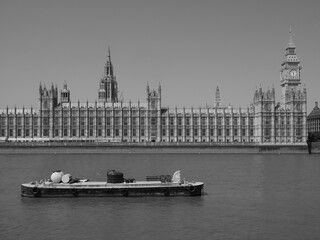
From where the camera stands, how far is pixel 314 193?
49562 mm

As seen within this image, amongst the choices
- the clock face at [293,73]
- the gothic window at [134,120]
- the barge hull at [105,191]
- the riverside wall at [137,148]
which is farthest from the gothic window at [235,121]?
the barge hull at [105,191]

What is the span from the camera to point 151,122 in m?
144

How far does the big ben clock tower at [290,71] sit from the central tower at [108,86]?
2043 inches

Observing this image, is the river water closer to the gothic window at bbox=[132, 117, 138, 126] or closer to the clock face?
the gothic window at bbox=[132, 117, 138, 126]

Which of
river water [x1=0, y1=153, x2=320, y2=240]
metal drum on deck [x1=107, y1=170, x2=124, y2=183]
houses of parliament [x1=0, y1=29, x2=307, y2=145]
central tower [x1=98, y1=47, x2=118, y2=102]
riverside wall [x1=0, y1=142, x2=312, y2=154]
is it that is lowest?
river water [x1=0, y1=153, x2=320, y2=240]

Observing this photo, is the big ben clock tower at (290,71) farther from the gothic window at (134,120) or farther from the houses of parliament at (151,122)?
the gothic window at (134,120)

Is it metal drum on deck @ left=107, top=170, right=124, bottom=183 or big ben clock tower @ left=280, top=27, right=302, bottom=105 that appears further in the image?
big ben clock tower @ left=280, top=27, right=302, bottom=105

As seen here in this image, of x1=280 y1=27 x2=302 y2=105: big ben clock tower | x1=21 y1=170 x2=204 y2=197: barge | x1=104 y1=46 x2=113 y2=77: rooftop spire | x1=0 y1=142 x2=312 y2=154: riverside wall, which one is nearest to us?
x1=21 y1=170 x2=204 y2=197: barge

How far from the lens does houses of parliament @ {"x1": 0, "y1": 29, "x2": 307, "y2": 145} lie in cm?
14162

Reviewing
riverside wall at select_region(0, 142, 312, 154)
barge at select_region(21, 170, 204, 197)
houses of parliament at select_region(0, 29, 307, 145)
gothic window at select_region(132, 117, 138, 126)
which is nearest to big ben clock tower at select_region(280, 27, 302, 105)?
houses of parliament at select_region(0, 29, 307, 145)

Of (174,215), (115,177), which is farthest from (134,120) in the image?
(174,215)

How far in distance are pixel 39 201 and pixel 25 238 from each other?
1325 cm

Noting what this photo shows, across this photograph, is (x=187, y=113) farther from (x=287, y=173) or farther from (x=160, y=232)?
(x=160, y=232)

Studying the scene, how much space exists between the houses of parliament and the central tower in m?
21.4
